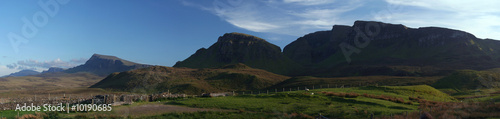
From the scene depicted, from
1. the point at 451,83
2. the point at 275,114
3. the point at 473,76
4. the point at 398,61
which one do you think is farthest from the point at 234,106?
the point at 398,61

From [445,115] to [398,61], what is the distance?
631ft

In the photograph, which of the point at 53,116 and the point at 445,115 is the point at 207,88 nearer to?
the point at 53,116

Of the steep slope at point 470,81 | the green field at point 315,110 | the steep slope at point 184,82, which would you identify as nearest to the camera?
the green field at point 315,110

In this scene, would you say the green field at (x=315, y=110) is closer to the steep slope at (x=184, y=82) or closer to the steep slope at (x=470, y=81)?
the steep slope at (x=470, y=81)

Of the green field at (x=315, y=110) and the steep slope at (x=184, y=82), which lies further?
the steep slope at (x=184, y=82)

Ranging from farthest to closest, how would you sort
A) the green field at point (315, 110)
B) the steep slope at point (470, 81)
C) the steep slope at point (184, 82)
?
the steep slope at point (184, 82)
the steep slope at point (470, 81)
the green field at point (315, 110)

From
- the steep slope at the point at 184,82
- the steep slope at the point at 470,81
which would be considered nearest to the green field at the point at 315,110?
the steep slope at the point at 470,81

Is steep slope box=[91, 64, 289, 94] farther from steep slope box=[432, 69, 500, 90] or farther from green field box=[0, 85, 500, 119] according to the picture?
steep slope box=[432, 69, 500, 90]

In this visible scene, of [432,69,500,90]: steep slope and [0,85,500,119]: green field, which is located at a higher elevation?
[432,69,500,90]: steep slope

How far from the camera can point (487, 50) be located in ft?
644

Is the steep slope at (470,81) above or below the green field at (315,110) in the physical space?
above

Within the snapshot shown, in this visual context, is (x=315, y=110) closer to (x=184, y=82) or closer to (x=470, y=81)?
(x=470, y=81)

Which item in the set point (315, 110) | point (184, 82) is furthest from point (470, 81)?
point (184, 82)

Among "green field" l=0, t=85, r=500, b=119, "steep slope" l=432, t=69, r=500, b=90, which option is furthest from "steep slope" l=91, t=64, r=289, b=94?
"steep slope" l=432, t=69, r=500, b=90
